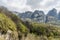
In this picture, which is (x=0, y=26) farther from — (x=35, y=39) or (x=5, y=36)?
(x=35, y=39)

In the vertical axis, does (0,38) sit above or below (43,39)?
above

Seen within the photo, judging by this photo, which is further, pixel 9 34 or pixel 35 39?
pixel 35 39

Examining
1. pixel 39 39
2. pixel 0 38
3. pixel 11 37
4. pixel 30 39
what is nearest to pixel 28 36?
pixel 30 39


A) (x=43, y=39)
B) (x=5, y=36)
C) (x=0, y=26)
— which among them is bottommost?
(x=43, y=39)

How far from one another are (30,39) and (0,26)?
45.8 meters

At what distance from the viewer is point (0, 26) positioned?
352ft

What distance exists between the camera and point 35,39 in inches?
5974

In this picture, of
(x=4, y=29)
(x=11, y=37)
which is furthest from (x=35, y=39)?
(x=4, y=29)

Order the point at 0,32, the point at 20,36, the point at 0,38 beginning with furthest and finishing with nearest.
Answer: the point at 20,36 → the point at 0,32 → the point at 0,38

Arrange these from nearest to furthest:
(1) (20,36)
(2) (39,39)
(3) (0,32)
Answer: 1. (3) (0,32)
2. (1) (20,36)
3. (2) (39,39)

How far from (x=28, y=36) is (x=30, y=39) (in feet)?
13.4

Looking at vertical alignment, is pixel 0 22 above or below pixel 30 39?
above

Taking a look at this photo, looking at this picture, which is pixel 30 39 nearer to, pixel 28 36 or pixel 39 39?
pixel 28 36

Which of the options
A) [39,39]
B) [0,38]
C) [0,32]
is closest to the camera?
[0,38]
